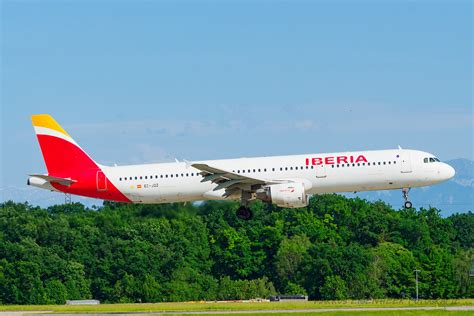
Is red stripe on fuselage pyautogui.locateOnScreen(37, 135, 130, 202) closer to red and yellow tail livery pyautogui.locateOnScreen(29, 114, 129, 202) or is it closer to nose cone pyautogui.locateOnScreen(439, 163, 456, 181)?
red and yellow tail livery pyautogui.locateOnScreen(29, 114, 129, 202)

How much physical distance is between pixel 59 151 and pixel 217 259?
2509 inches

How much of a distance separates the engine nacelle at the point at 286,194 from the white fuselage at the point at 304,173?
2.87ft

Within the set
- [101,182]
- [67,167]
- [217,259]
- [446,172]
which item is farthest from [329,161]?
[217,259]

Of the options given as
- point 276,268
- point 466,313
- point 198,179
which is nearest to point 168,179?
point 198,179

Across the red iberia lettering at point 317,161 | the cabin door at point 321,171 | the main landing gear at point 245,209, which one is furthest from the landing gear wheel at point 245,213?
the red iberia lettering at point 317,161

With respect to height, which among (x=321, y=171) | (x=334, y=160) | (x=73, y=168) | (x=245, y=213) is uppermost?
(x=334, y=160)

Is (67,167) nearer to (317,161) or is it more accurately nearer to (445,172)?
(317,161)

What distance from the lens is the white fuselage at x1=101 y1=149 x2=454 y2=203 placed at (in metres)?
75.7

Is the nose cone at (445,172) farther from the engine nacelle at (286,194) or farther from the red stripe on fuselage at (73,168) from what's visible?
the red stripe on fuselage at (73,168)

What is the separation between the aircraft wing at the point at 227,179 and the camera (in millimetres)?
75062

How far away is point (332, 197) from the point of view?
520 feet

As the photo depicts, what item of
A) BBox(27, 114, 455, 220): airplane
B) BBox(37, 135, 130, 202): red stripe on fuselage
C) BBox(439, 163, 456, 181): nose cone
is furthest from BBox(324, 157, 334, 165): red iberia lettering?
BBox(37, 135, 130, 202): red stripe on fuselage

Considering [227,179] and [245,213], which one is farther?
[245,213]

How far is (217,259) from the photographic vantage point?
143250 millimetres
